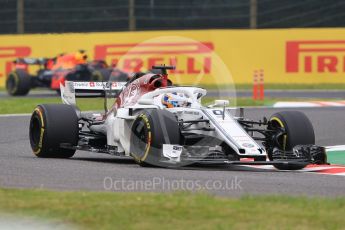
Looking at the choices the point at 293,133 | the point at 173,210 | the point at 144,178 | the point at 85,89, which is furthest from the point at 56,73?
the point at 173,210

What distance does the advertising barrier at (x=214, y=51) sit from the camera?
30781 millimetres

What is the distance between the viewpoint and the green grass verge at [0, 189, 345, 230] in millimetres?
7199

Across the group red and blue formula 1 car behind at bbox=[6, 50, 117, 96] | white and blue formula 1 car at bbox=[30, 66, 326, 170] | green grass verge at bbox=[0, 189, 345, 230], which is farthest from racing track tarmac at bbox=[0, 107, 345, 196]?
red and blue formula 1 car behind at bbox=[6, 50, 117, 96]

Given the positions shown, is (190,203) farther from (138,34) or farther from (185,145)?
(138,34)

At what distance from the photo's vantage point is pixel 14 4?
34.2 m

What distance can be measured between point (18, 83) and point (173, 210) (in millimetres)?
23465

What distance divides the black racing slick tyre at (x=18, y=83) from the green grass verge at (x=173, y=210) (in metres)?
22.1

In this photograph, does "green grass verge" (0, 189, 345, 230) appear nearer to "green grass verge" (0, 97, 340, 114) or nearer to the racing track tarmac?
the racing track tarmac

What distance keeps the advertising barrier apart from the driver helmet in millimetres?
17048

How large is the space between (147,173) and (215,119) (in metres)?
1.33

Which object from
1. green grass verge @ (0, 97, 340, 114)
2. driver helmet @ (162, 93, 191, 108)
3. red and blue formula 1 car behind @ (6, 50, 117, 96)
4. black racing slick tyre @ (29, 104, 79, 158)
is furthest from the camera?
red and blue formula 1 car behind @ (6, 50, 117, 96)

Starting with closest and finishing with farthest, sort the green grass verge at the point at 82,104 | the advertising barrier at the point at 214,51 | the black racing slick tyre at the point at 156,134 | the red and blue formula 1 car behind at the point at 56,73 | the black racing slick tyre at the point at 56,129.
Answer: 1. the black racing slick tyre at the point at 156,134
2. the black racing slick tyre at the point at 56,129
3. the green grass verge at the point at 82,104
4. the red and blue formula 1 car behind at the point at 56,73
5. the advertising barrier at the point at 214,51

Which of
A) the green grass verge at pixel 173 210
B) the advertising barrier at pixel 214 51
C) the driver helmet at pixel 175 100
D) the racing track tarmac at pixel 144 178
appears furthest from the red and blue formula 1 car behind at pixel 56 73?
the green grass verge at pixel 173 210

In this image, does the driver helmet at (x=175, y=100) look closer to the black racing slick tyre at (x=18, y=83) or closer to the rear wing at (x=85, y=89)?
the rear wing at (x=85, y=89)
